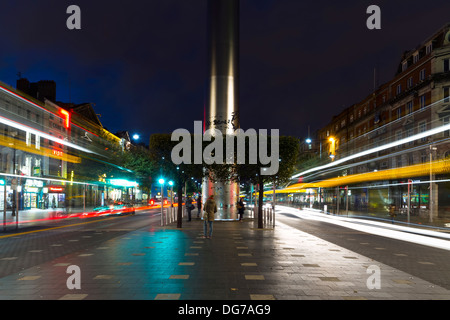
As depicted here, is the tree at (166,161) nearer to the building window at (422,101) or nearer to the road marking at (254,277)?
the road marking at (254,277)

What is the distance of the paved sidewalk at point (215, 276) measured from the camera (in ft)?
22.9

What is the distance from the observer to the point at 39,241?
15.6 meters

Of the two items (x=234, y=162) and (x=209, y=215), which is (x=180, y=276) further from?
(x=234, y=162)

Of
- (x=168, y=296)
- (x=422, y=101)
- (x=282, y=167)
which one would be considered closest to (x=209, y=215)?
(x=282, y=167)

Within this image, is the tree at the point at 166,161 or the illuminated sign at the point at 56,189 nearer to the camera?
the tree at the point at 166,161

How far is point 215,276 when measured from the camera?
28.0 ft

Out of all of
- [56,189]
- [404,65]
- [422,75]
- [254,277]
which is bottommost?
[254,277]

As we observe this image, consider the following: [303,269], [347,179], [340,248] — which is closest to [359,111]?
[347,179]

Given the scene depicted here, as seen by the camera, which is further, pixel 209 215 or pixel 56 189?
pixel 56 189

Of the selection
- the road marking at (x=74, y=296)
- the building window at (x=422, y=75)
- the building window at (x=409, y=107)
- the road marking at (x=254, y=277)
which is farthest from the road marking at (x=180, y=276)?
the building window at (x=409, y=107)

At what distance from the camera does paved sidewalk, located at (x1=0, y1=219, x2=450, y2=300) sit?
697 cm

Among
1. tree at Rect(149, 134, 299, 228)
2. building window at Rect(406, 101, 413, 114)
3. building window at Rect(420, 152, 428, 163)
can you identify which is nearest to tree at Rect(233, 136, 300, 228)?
tree at Rect(149, 134, 299, 228)

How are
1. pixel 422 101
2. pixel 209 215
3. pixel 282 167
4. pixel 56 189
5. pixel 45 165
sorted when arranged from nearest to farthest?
1. pixel 209 215
2. pixel 282 167
3. pixel 56 189
4. pixel 422 101
5. pixel 45 165
